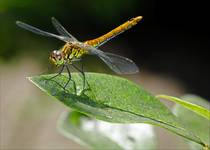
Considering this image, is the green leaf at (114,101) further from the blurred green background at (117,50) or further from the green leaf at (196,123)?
the blurred green background at (117,50)

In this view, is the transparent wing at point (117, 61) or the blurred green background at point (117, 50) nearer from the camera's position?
the transparent wing at point (117, 61)

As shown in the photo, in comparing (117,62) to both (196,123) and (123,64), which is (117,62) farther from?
(196,123)

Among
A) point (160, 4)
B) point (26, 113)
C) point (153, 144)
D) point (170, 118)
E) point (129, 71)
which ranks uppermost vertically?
point (170, 118)

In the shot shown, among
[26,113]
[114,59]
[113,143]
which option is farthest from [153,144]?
[26,113]

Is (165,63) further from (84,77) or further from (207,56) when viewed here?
(84,77)

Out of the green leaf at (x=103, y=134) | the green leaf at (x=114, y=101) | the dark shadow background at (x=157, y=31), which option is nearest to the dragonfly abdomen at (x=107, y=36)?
the green leaf at (x=103, y=134)

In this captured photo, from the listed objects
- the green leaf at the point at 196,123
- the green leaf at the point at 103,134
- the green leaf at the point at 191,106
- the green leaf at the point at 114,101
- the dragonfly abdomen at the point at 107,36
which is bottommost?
the green leaf at the point at 103,134

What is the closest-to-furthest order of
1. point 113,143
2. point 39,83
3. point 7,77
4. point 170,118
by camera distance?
point 39,83 → point 170,118 → point 113,143 → point 7,77
